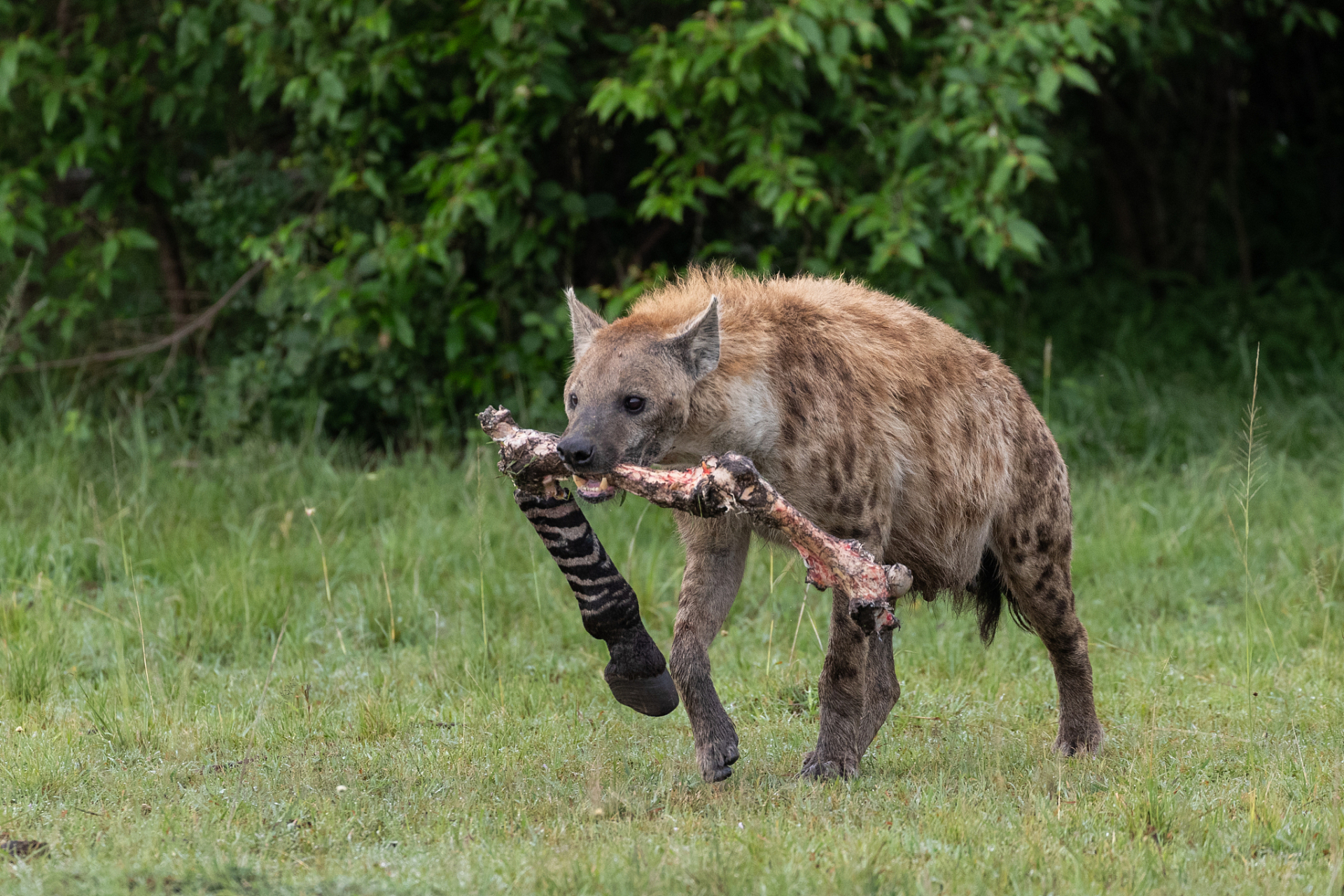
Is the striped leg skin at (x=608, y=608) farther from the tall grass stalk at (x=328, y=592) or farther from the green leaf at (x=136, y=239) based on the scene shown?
the green leaf at (x=136, y=239)

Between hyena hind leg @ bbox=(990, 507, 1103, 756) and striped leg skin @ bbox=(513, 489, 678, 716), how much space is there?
4.03 ft

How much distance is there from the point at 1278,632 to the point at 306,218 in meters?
4.87

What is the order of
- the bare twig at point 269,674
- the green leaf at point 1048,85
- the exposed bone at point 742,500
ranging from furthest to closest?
1. the green leaf at point 1048,85
2. the bare twig at point 269,674
3. the exposed bone at point 742,500

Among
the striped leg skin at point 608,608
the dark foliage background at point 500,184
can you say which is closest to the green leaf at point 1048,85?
the dark foliage background at point 500,184

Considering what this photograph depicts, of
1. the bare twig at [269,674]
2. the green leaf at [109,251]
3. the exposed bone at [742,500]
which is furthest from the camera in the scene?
the green leaf at [109,251]

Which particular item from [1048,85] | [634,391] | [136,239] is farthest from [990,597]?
[136,239]

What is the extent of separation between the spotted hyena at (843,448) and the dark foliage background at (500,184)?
1739 mm

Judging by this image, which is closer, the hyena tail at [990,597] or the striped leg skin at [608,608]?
the striped leg skin at [608,608]

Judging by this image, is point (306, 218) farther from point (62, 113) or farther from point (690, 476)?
point (690, 476)

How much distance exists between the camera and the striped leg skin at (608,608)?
3801 millimetres

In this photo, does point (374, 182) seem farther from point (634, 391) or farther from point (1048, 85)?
point (634, 391)

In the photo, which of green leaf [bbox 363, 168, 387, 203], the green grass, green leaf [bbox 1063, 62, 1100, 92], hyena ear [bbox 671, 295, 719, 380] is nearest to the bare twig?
the green grass

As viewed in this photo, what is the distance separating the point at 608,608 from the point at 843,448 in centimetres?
77

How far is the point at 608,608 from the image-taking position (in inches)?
151
